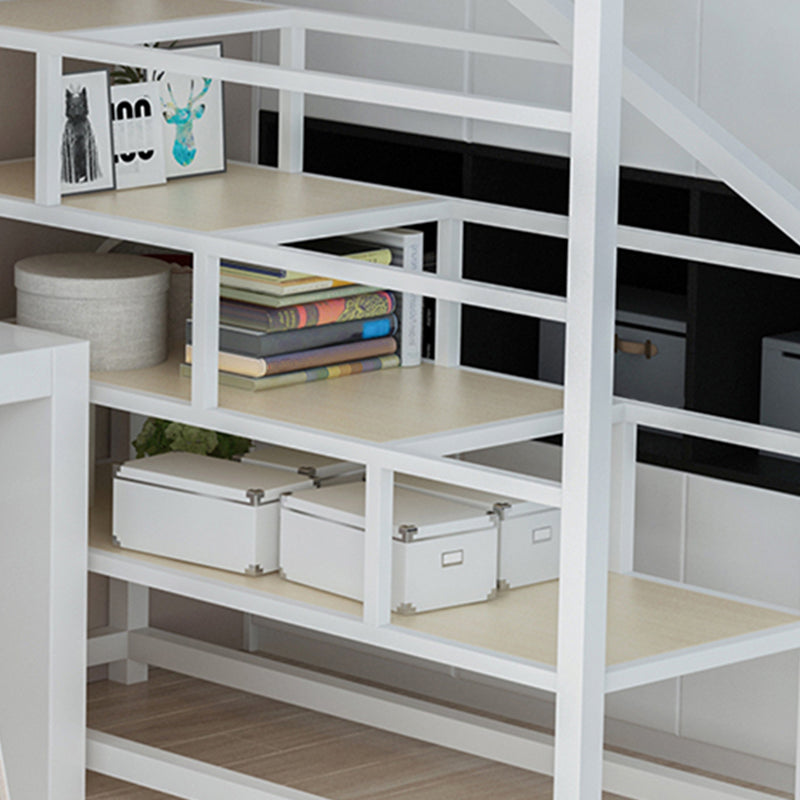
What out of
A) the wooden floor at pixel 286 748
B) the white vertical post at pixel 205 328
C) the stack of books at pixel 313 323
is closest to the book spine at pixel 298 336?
the stack of books at pixel 313 323

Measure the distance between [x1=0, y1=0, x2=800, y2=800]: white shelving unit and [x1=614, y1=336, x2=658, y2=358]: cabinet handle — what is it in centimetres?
41

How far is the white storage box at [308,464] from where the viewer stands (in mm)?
2881

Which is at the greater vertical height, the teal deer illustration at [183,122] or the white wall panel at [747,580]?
the teal deer illustration at [183,122]

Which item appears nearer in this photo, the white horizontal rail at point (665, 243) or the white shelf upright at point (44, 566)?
the white horizontal rail at point (665, 243)

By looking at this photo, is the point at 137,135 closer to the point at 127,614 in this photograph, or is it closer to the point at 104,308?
the point at 104,308

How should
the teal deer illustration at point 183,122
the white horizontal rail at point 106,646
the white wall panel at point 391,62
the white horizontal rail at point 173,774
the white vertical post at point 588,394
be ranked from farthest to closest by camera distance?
the white horizontal rail at point 106,646, the white wall panel at point 391,62, the teal deer illustration at point 183,122, the white horizontal rail at point 173,774, the white vertical post at point 588,394

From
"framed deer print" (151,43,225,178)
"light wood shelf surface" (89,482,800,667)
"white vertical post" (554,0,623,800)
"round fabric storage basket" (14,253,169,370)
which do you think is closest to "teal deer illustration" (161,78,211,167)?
"framed deer print" (151,43,225,178)

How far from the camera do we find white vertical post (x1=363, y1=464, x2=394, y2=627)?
2.47 m

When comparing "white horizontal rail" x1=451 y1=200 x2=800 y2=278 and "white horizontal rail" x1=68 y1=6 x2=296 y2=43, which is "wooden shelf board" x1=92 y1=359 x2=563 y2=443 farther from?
"white horizontal rail" x1=68 y1=6 x2=296 y2=43

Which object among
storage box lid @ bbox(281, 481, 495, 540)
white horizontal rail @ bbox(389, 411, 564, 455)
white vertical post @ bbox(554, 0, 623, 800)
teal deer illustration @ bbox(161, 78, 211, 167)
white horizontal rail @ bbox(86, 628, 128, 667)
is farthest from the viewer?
white horizontal rail @ bbox(86, 628, 128, 667)

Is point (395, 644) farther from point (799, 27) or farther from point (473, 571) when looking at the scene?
point (799, 27)

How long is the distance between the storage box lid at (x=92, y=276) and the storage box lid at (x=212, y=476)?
25 cm

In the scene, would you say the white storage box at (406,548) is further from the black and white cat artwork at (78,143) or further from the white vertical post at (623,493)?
the black and white cat artwork at (78,143)

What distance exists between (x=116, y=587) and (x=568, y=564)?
4.83 ft
